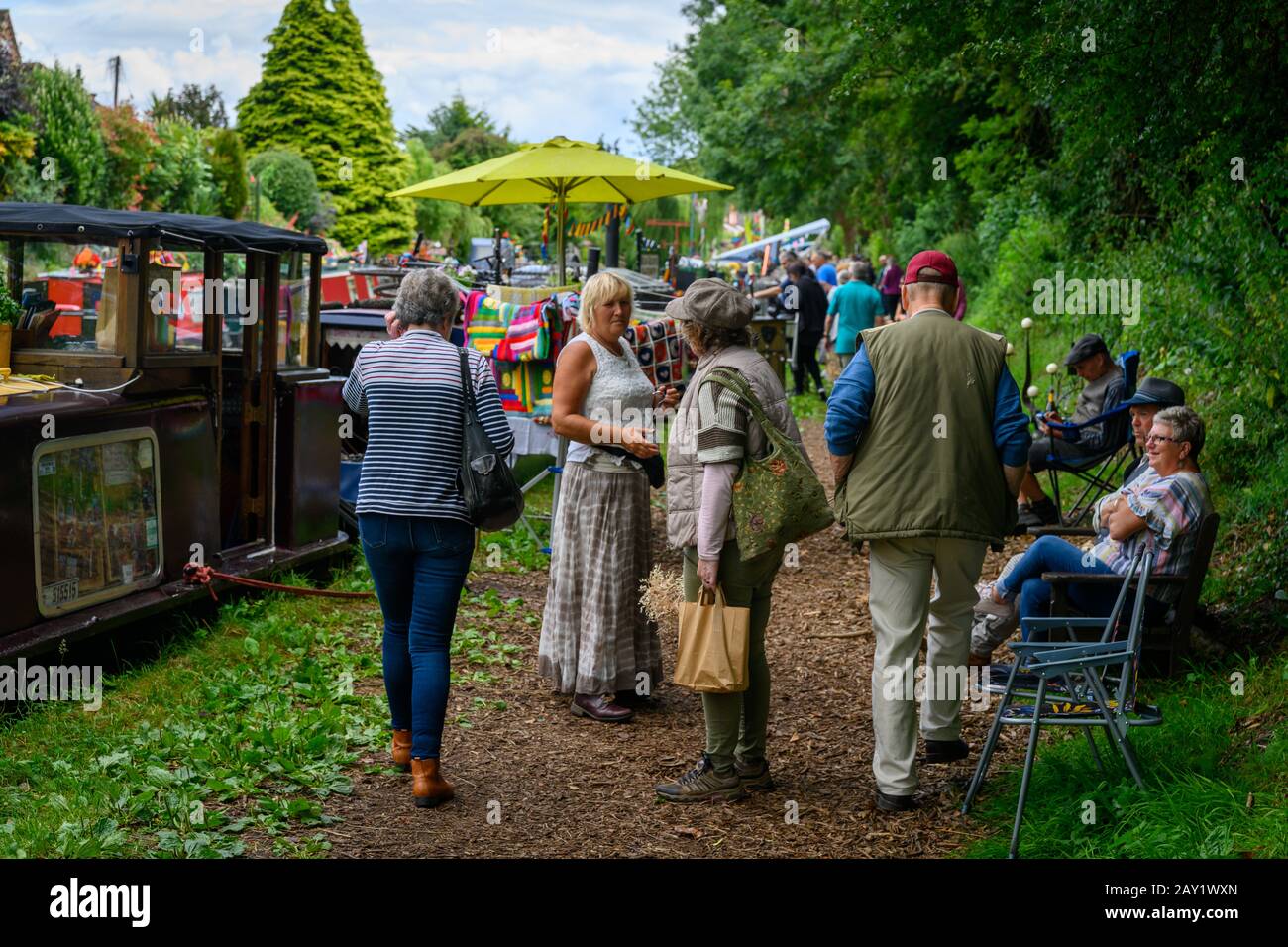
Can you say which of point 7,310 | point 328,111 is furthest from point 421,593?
point 328,111

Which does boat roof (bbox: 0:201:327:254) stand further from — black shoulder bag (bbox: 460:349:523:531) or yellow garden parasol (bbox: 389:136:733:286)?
yellow garden parasol (bbox: 389:136:733:286)

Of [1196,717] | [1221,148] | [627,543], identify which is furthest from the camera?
[1221,148]

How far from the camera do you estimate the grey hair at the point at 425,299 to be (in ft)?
16.9

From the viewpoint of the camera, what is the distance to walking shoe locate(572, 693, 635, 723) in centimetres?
639

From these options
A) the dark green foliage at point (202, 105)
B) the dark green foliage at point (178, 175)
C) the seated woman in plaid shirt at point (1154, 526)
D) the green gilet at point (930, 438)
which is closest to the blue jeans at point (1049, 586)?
the seated woman in plaid shirt at point (1154, 526)

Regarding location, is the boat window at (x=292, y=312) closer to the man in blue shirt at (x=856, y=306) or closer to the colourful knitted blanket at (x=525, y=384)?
the colourful knitted blanket at (x=525, y=384)

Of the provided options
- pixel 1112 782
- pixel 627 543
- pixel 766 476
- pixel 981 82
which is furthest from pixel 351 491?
pixel 981 82

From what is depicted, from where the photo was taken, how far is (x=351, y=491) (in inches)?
401

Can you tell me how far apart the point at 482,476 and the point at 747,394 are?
994mm

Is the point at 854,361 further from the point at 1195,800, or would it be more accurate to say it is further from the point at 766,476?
the point at 1195,800

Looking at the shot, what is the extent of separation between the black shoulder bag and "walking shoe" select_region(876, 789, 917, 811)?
1.72m

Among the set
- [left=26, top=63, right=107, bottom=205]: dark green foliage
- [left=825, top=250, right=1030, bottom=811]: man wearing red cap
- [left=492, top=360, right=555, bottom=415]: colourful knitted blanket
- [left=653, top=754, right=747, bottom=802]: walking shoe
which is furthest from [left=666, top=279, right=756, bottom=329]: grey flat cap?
[left=26, top=63, right=107, bottom=205]: dark green foliage

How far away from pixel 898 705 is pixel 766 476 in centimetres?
96

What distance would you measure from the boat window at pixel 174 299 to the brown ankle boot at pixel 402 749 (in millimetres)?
2696
